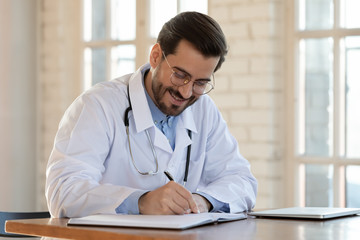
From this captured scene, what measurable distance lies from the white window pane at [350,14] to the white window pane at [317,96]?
13 cm

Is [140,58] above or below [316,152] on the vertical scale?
above

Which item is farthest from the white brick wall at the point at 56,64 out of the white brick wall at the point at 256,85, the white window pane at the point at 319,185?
the white window pane at the point at 319,185

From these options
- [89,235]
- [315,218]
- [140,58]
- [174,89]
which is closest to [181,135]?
[174,89]

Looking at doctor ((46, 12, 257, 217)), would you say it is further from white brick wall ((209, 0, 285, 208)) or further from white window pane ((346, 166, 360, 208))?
white window pane ((346, 166, 360, 208))

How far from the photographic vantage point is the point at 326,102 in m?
3.66

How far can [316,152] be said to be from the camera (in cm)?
368

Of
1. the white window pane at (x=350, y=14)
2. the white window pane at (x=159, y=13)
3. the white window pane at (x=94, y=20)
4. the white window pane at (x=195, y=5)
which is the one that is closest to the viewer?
Result: the white window pane at (x=350, y=14)

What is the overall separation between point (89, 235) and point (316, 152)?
2.22 meters

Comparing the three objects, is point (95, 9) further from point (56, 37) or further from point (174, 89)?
point (174, 89)

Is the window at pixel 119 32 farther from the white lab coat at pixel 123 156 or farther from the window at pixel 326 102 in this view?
the white lab coat at pixel 123 156

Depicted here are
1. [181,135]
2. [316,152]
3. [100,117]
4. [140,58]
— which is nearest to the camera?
[100,117]

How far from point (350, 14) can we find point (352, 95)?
1.42 ft

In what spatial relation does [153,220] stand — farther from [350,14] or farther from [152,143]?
[350,14]

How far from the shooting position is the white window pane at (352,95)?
3590mm
